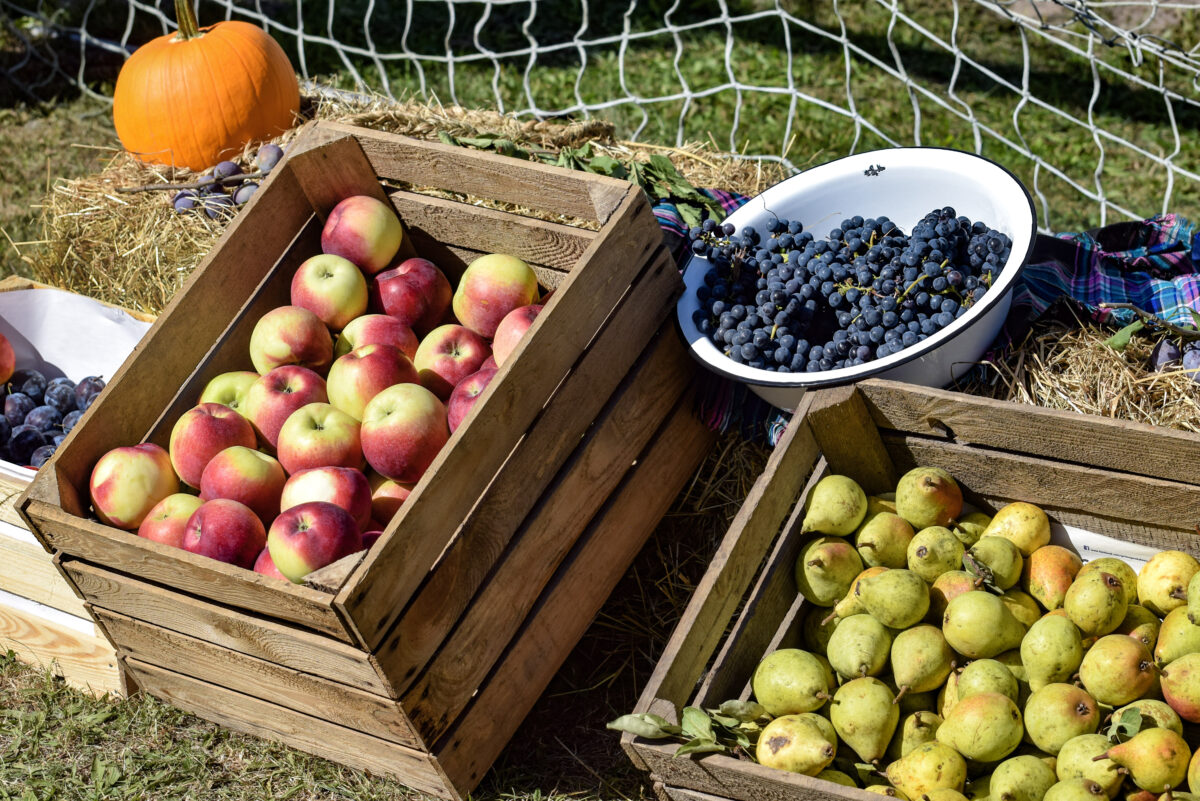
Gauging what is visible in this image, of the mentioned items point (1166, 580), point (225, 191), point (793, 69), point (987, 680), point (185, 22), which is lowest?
point (793, 69)

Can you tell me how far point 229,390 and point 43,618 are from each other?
0.86 metres

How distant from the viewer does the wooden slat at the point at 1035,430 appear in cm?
204

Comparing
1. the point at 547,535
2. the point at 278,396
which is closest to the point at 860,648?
the point at 547,535

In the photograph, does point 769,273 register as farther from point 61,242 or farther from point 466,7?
point 466,7

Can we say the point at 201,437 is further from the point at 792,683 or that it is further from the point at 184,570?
the point at 792,683

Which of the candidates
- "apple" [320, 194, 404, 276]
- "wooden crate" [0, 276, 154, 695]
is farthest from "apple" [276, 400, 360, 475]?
"wooden crate" [0, 276, 154, 695]

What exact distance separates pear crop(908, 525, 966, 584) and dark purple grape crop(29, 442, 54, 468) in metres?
2.22

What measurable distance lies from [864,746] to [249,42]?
9.99 ft

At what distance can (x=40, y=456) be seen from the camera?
2926 millimetres

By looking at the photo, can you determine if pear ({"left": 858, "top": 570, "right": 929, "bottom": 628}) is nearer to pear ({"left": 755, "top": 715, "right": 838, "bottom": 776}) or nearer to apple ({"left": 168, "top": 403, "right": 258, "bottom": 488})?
pear ({"left": 755, "top": 715, "right": 838, "bottom": 776})

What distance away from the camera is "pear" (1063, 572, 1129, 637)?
1952mm

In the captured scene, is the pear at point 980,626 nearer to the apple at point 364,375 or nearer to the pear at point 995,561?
the pear at point 995,561

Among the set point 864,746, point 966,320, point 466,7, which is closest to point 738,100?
point 466,7

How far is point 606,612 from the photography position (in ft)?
9.43
